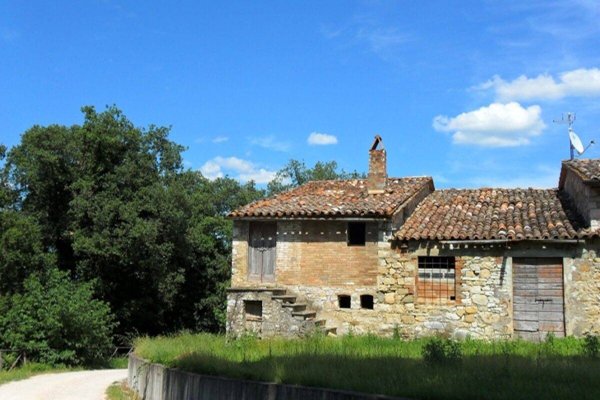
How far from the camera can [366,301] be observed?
20.0m

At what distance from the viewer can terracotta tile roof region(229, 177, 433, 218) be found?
19.9 m

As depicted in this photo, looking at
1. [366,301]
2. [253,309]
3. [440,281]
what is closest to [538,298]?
[440,281]

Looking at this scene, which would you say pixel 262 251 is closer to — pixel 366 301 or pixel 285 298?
pixel 285 298

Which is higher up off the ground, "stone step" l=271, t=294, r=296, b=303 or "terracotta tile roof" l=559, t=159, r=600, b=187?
"terracotta tile roof" l=559, t=159, r=600, b=187

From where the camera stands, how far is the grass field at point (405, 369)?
7930 mm

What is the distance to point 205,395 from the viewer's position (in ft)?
36.2

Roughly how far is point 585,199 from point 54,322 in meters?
18.7

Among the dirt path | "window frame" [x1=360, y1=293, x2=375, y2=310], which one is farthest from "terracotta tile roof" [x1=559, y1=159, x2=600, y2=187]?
the dirt path

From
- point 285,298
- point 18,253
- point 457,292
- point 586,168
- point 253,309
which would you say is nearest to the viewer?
point 586,168

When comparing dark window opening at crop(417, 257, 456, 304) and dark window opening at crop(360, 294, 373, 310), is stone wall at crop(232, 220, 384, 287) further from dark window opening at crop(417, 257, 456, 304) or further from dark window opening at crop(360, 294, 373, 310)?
dark window opening at crop(417, 257, 456, 304)

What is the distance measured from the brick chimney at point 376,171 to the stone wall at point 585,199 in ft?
20.2

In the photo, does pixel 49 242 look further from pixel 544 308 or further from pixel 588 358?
pixel 588 358

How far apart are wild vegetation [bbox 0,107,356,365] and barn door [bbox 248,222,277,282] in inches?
222

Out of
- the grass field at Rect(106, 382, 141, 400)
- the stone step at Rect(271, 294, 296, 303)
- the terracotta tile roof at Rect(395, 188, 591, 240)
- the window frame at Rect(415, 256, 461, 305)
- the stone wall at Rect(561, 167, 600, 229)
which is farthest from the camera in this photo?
the stone step at Rect(271, 294, 296, 303)
